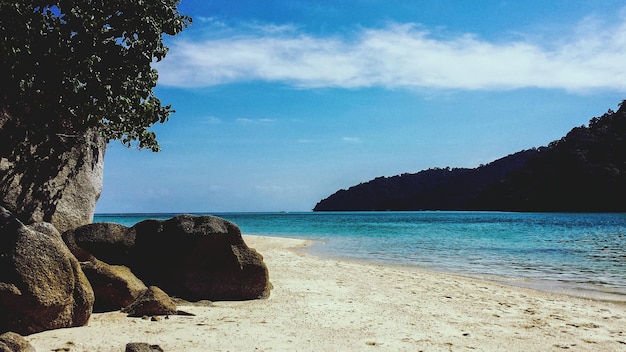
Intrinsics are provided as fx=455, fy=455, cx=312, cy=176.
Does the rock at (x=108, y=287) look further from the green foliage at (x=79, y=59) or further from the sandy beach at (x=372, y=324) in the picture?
the green foliage at (x=79, y=59)

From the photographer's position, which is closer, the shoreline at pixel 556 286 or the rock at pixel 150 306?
the rock at pixel 150 306

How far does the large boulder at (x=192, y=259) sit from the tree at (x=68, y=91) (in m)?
1.32

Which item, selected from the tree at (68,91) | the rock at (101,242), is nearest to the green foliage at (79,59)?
the tree at (68,91)

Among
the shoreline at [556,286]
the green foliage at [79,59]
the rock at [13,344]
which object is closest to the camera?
the rock at [13,344]

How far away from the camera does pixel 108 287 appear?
26.7ft

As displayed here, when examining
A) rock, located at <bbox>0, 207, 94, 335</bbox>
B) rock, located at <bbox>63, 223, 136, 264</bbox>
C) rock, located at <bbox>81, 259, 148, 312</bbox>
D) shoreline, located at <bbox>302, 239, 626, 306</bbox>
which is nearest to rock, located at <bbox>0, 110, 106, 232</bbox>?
rock, located at <bbox>63, 223, 136, 264</bbox>

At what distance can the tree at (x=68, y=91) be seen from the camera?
25.6 feet

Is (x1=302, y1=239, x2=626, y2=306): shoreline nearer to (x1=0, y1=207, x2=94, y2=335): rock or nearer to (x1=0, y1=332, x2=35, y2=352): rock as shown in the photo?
(x1=0, y1=207, x2=94, y2=335): rock

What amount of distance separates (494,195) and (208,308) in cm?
14430

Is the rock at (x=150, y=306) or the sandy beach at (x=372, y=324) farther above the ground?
the rock at (x=150, y=306)

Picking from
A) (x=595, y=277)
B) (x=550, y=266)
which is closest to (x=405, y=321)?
(x=595, y=277)

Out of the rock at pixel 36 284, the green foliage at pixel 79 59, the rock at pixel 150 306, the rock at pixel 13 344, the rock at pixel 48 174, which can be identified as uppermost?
the green foliage at pixel 79 59

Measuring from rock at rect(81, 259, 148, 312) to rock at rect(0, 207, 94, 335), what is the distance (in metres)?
1.14

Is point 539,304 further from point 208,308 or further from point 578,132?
point 578,132
